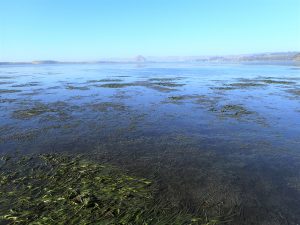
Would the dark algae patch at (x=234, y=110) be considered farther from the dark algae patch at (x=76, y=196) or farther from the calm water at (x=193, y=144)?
the dark algae patch at (x=76, y=196)

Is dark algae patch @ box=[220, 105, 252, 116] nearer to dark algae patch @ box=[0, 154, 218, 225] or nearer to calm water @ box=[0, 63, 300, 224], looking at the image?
calm water @ box=[0, 63, 300, 224]

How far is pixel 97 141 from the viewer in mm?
9477

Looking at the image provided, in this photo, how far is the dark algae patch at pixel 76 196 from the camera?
5.02m

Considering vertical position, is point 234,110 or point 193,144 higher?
point 193,144

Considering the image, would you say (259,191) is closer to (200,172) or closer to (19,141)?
(200,172)

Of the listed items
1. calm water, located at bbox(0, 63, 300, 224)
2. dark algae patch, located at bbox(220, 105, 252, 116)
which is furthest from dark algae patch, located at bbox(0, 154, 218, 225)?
dark algae patch, located at bbox(220, 105, 252, 116)

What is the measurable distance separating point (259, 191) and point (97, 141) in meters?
6.16

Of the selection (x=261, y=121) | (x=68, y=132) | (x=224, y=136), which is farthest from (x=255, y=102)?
(x=68, y=132)

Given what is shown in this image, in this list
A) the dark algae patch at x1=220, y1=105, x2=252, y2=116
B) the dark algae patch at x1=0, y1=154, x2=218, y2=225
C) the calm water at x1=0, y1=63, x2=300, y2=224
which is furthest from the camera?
the dark algae patch at x1=220, y1=105, x2=252, y2=116

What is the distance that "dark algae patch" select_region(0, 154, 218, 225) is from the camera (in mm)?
5020

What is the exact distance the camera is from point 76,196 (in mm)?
5797

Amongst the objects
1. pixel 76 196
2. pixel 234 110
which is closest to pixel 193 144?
pixel 76 196

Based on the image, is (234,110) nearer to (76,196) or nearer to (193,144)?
(193,144)

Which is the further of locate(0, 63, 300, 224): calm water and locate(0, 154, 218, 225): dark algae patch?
locate(0, 63, 300, 224): calm water
